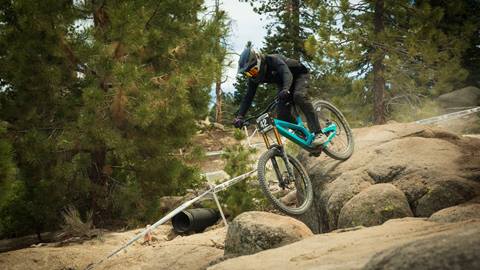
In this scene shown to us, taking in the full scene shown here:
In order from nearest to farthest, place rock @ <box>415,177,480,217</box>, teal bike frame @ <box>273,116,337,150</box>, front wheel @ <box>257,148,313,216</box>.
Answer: rock @ <box>415,177,480,217</box> → front wheel @ <box>257,148,313,216</box> → teal bike frame @ <box>273,116,337,150</box>

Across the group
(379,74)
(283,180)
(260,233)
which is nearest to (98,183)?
(283,180)

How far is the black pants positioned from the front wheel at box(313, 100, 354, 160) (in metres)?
0.91

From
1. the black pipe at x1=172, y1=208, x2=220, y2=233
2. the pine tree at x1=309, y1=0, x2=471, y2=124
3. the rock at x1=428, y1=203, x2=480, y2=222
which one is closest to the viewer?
the rock at x1=428, y1=203, x2=480, y2=222

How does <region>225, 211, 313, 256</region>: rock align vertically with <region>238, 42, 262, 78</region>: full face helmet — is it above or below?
below

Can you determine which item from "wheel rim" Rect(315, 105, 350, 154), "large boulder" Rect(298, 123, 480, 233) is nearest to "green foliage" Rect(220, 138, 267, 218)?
"large boulder" Rect(298, 123, 480, 233)

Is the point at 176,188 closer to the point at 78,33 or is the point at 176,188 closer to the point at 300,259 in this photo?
the point at 78,33

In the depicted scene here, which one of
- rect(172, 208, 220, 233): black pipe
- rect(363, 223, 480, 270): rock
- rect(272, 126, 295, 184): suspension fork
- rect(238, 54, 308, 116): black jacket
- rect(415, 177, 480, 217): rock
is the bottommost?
rect(415, 177, 480, 217): rock

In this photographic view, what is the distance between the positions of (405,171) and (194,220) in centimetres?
454

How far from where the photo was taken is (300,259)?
151 inches

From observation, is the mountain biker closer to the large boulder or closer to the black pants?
the black pants

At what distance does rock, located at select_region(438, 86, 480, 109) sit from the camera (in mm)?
23022

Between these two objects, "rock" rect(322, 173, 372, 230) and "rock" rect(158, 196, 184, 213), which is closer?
"rock" rect(322, 173, 372, 230)

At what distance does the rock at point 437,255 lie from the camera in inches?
80.6

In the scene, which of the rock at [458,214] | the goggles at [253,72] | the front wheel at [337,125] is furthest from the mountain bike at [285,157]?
the rock at [458,214]
